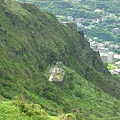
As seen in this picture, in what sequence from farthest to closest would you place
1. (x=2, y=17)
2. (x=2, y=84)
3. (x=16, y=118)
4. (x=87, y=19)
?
(x=87, y=19) → (x=2, y=17) → (x=2, y=84) → (x=16, y=118)

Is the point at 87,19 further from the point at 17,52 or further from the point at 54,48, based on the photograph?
the point at 17,52

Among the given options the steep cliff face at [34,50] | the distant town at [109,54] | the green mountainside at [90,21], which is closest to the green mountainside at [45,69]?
the steep cliff face at [34,50]

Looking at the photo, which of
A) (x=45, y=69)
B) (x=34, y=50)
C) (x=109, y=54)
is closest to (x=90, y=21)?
(x=109, y=54)

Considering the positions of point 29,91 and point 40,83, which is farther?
point 40,83

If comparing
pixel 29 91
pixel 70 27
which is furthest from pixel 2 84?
pixel 70 27

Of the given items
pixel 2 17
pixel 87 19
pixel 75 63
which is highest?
pixel 87 19

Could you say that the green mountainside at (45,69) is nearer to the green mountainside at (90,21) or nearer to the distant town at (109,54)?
the distant town at (109,54)

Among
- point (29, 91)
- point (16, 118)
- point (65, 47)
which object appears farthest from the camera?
point (65, 47)

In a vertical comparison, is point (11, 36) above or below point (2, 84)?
above
